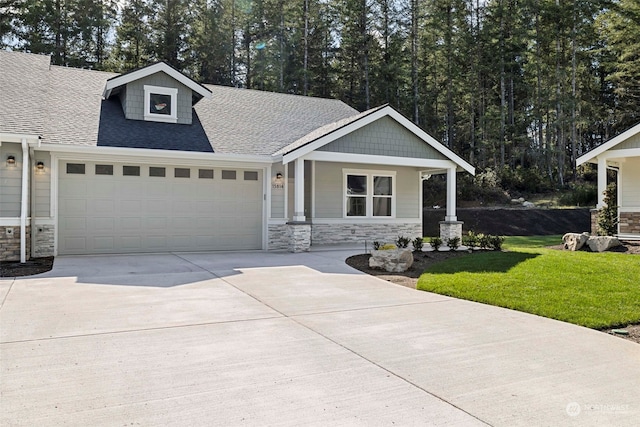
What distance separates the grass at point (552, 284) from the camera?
19.0ft

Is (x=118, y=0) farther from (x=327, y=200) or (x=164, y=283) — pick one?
(x=164, y=283)

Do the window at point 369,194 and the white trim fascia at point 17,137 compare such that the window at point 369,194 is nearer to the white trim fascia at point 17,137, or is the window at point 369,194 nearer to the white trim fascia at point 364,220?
the white trim fascia at point 364,220

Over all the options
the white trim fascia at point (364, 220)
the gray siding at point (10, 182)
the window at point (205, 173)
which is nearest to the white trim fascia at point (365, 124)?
the window at point (205, 173)

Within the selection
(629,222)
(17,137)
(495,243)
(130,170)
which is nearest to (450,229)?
(495,243)

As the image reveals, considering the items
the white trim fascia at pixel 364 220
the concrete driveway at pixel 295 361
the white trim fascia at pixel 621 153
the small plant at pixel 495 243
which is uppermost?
the white trim fascia at pixel 621 153

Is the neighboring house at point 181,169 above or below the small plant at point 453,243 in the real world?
above

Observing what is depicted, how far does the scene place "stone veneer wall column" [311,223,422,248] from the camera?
45.2 ft

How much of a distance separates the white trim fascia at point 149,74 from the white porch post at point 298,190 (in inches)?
155

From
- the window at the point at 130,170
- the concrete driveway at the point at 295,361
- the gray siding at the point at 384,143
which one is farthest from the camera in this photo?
the gray siding at the point at 384,143

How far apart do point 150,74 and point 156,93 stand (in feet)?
1.69

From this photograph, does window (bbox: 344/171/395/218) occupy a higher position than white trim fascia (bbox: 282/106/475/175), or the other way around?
white trim fascia (bbox: 282/106/475/175)

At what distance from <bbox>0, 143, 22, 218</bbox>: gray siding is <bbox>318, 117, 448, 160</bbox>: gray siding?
22.4ft

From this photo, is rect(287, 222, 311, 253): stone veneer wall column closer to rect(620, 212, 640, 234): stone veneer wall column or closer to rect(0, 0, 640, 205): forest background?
rect(620, 212, 640, 234): stone veneer wall column

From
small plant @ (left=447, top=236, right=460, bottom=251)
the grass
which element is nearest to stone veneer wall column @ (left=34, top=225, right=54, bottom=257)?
the grass
